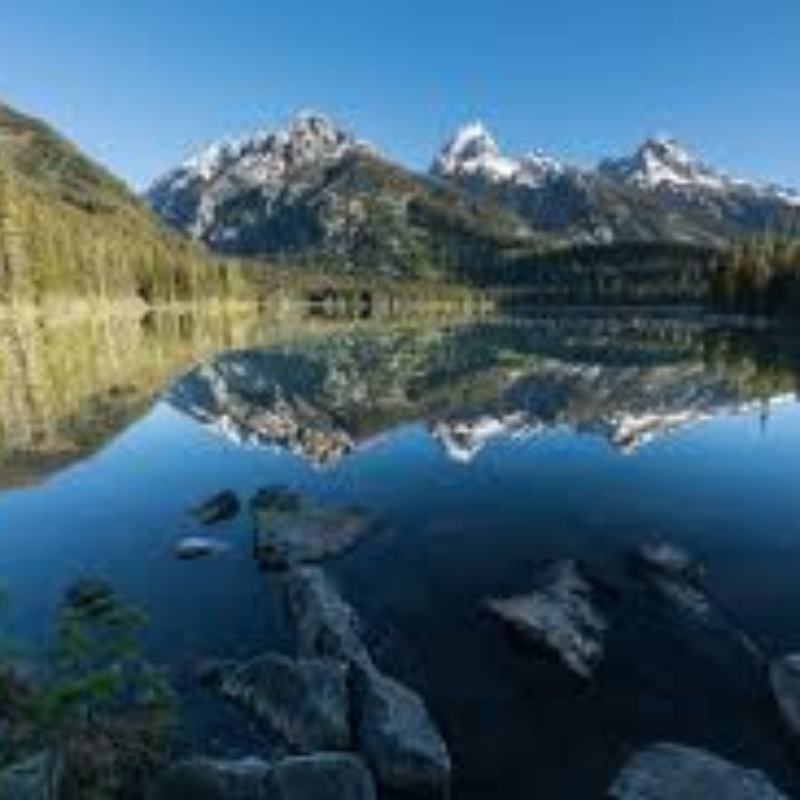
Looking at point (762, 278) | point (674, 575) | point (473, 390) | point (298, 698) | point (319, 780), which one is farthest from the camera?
point (762, 278)

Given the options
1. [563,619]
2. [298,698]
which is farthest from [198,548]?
[298,698]

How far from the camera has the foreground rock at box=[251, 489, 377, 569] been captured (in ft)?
118

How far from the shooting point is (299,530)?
37906 mm

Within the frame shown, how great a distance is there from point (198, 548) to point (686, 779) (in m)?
20.6

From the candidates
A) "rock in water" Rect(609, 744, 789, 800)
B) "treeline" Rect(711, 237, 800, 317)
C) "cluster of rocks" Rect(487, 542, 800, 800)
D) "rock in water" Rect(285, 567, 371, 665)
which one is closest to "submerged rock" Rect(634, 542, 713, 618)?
"cluster of rocks" Rect(487, 542, 800, 800)

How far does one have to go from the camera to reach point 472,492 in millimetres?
46625

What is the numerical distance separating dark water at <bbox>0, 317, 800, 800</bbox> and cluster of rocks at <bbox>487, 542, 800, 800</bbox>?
0.52 meters

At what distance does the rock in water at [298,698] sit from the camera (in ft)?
72.4

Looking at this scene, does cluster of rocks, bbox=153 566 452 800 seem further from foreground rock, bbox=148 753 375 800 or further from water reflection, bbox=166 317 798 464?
water reflection, bbox=166 317 798 464

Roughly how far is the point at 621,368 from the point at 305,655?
7643 cm

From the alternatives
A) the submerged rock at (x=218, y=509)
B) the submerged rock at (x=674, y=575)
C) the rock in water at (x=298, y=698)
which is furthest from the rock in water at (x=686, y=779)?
the submerged rock at (x=218, y=509)

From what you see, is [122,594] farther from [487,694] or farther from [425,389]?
[425,389]

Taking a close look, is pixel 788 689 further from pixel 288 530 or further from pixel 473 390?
pixel 473 390

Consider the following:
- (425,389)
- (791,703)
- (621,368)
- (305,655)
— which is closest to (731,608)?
(791,703)
